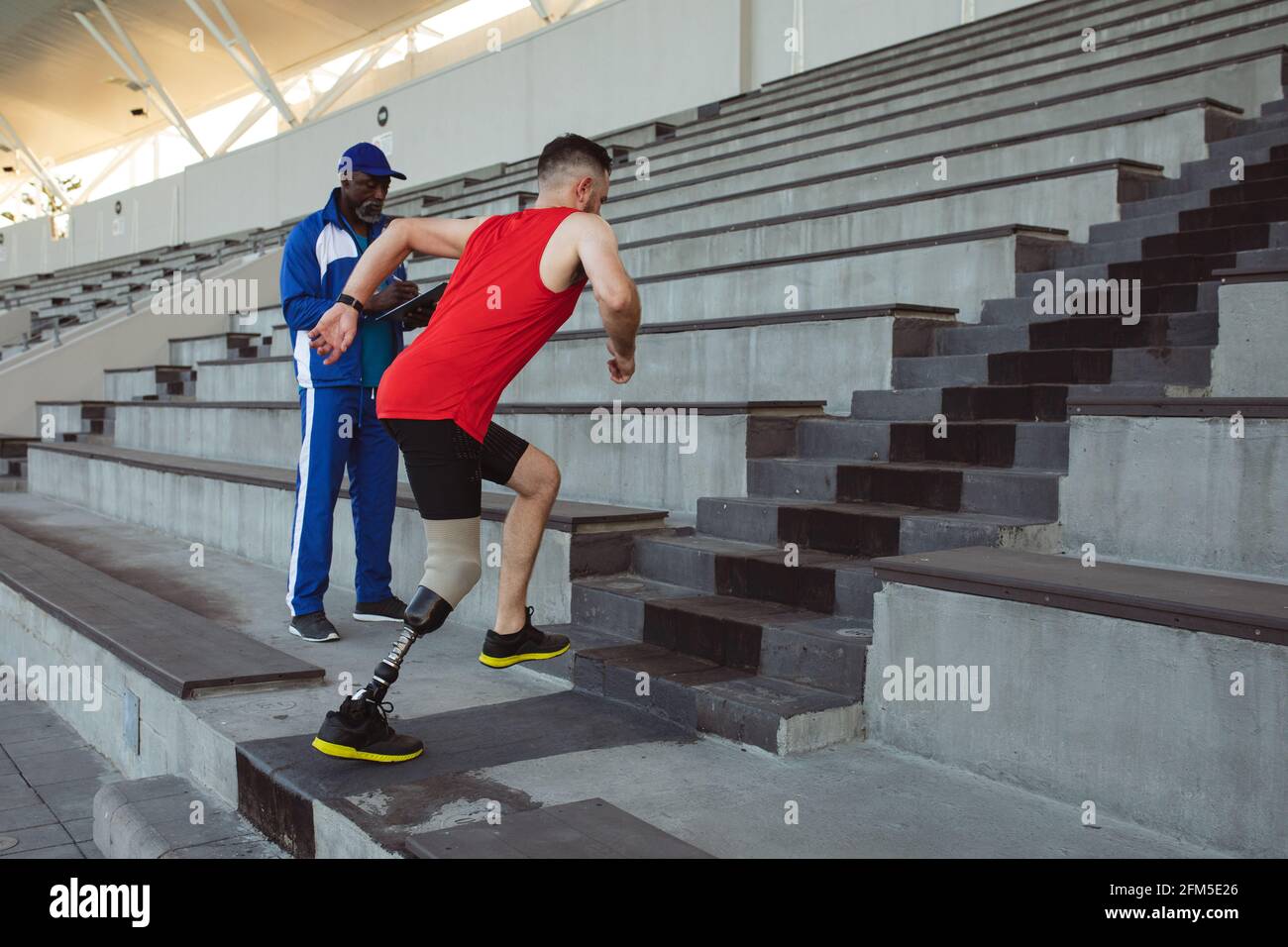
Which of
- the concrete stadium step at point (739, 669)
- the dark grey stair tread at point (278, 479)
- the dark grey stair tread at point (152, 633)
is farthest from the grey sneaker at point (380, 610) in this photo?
the concrete stadium step at point (739, 669)

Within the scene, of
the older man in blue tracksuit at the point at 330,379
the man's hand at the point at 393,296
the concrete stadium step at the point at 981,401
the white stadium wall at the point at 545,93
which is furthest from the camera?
the white stadium wall at the point at 545,93

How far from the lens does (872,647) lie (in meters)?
2.61

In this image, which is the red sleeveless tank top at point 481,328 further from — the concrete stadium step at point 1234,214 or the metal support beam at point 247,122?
the metal support beam at point 247,122

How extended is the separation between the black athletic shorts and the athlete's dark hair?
0.60m

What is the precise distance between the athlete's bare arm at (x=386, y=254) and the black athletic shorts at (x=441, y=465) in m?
0.31

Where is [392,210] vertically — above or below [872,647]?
above

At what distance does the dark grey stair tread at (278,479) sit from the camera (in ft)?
12.3

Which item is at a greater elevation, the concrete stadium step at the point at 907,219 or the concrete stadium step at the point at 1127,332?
the concrete stadium step at the point at 907,219

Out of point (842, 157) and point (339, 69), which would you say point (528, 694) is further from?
point (339, 69)

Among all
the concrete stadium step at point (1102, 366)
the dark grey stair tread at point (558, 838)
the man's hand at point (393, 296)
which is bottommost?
the dark grey stair tread at point (558, 838)

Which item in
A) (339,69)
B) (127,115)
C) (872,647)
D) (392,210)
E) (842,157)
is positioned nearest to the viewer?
(872,647)

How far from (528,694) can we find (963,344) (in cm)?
212

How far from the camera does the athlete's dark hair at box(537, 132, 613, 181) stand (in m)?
2.42
